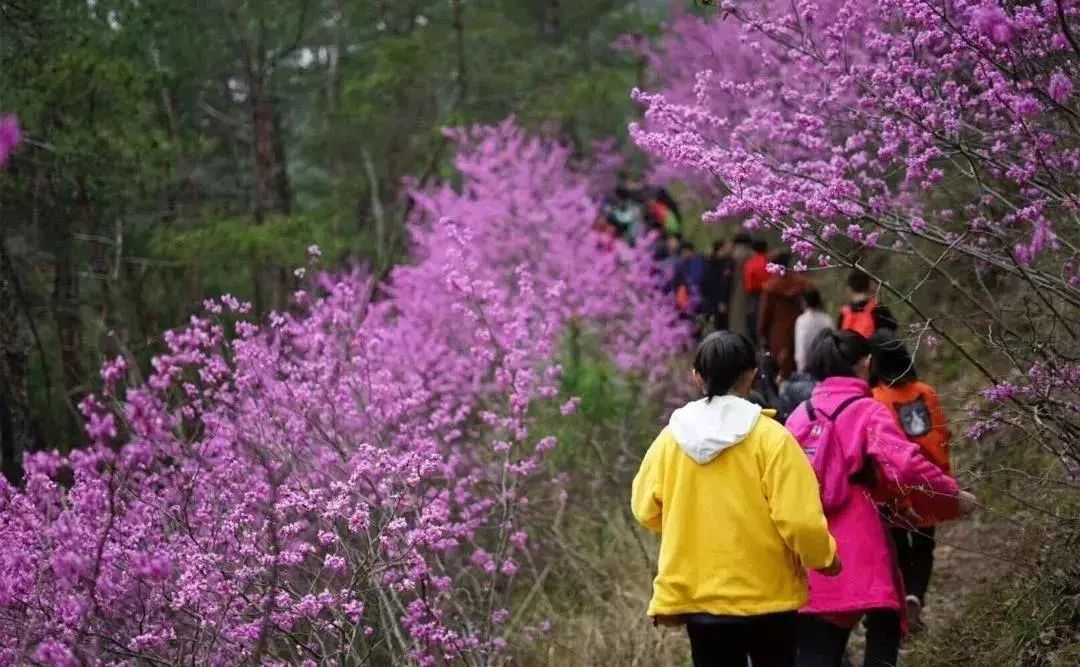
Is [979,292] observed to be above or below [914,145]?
below

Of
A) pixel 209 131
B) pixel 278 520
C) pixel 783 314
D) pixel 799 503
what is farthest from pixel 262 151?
pixel 799 503

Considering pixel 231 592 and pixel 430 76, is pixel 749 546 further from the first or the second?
pixel 430 76

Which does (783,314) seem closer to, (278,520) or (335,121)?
(278,520)

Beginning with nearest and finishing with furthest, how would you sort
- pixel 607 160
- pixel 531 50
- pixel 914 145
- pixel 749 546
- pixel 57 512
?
pixel 749 546
pixel 914 145
pixel 57 512
pixel 531 50
pixel 607 160

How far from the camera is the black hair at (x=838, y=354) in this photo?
464cm

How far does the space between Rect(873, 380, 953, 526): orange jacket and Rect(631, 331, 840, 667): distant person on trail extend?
1.58 metres

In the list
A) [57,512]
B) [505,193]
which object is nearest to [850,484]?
[57,512]

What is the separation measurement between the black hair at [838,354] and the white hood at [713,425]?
36.2 inches

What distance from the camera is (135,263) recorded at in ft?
48.1

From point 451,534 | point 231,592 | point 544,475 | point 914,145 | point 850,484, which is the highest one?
point 914,145

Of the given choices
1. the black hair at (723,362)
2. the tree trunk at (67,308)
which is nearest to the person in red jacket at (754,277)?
the tree trunk at (67,308)

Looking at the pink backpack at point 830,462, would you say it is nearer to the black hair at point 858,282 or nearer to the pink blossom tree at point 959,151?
the pink blossom tree at point 959,151

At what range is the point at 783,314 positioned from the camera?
10.9m

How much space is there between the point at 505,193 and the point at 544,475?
8747mm
